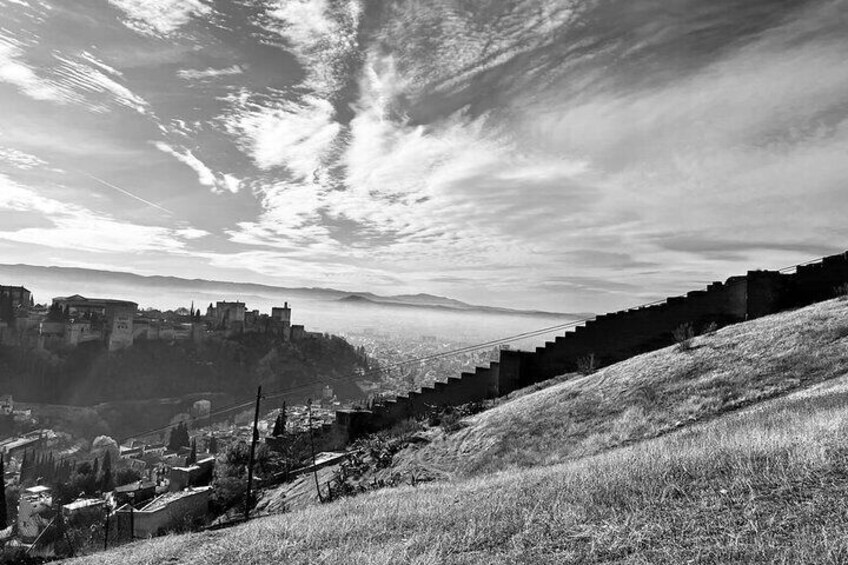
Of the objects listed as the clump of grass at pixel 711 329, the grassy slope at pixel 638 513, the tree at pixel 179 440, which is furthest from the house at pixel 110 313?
the clump of grass at pixel 711 329

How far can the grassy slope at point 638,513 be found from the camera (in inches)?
177

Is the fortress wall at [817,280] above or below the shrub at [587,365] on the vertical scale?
above

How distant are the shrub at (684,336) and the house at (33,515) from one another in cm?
5000

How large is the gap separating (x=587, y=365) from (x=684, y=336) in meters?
3.60

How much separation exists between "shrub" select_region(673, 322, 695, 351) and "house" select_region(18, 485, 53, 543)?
5000 centimetres

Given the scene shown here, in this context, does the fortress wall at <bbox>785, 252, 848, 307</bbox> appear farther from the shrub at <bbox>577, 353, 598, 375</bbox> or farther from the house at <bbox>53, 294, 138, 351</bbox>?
the house at <bbox>53, 294, 138, 351</bbox>

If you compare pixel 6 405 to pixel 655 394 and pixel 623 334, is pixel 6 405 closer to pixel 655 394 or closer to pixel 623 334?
pixel 623 334

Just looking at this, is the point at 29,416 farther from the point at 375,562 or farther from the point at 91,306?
the point at 375,562

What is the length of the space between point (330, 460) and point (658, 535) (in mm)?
15322

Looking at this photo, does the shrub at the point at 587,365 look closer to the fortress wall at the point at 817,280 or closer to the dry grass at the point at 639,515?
the fortress wall at the point at 817,280

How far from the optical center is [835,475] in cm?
508

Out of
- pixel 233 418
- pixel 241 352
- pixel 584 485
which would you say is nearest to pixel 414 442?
pixel 584 485

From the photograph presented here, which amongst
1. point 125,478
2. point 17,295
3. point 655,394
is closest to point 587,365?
point 655,394

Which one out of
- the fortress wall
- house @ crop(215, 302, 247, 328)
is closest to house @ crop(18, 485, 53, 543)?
the fortress wall
